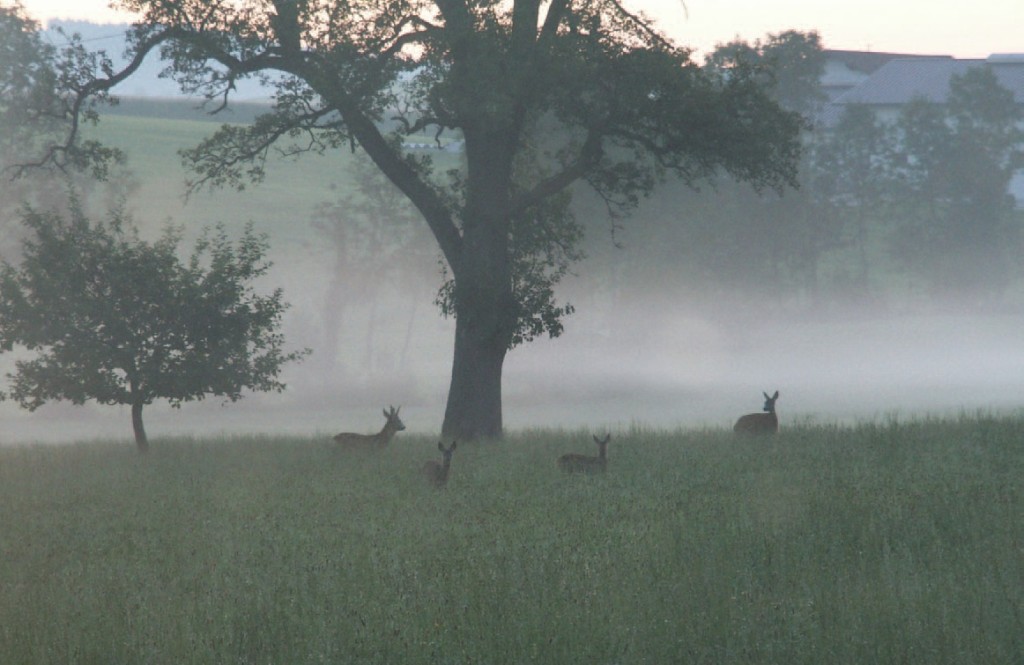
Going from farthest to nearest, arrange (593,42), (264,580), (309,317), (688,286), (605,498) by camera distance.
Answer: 1. (309,317)
2. (688,286)
3. (593,42)
4. (605,498)
5. (264,580)

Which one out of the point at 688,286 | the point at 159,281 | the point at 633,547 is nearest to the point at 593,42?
the point at 159,281

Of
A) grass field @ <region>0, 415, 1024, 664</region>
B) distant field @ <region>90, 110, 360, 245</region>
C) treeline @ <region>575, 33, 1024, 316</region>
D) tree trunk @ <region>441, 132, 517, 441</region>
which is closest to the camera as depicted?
grass field @ <region>0, 415, 1024, 664</region>

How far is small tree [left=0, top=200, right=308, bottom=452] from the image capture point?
81.9 feet

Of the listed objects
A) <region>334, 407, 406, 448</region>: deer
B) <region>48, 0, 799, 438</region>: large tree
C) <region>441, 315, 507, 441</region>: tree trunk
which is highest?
<region>48, 0, 799, 438</region>: large tree

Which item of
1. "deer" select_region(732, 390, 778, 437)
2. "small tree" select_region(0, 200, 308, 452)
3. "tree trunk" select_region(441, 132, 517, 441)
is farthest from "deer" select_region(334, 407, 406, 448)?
"deer" select_region(732, 390, 778, 437)

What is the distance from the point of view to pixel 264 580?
36.0 feet

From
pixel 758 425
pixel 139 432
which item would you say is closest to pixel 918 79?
pixel 758 425

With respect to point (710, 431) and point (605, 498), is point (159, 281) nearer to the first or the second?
point (710, 431)

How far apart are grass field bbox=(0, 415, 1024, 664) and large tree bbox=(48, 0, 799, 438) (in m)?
6.82

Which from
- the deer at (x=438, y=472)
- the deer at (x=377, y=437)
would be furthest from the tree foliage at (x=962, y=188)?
the deer at (x=438, y=472)

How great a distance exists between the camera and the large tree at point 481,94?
2420 centimetres

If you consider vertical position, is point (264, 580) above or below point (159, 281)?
below

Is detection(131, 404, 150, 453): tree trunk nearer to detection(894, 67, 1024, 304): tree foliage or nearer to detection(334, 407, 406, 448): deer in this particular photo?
detection(334, 407, 406, 448): deer

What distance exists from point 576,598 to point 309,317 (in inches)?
2701
